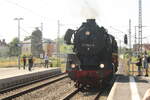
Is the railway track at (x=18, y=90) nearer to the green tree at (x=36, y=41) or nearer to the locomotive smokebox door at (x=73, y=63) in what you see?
the locomotive smokebox door at (x=73, y=63)

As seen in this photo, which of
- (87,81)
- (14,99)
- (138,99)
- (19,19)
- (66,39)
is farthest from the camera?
(19,19)

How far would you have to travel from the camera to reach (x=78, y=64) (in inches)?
626

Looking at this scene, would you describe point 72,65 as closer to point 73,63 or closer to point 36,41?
point 73,63

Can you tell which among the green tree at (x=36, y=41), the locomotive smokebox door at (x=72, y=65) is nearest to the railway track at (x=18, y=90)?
the locomotive smokebox door at (x=72, y=65)

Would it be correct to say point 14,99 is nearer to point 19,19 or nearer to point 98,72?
point 98,72

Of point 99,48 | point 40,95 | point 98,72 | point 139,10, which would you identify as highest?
point 139,10

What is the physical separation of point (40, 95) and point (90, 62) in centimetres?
319

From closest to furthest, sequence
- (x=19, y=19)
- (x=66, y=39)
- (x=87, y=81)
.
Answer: (x=87, y=81), (x=66, y=39), (x=19, y=19)

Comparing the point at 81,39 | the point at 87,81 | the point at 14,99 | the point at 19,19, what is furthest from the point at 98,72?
Result: the point at 19,19

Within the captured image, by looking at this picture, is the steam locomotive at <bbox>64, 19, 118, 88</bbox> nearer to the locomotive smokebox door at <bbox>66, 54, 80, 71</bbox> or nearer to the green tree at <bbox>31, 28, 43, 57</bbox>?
the locomotive smokebox door at <bbox>66, 54, 80, 71</bbox>

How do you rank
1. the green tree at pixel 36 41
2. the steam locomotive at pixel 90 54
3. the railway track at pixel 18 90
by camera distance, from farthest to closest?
the green tree at pixel 36 41 < the steam locomotive at pixel 90 54 < the railway track at pixel 18 90

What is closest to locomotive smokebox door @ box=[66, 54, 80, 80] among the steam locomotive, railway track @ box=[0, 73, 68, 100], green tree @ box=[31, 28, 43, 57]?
the steam locomotive

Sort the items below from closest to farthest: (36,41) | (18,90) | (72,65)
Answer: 1. (72,65)
2. (18,90)
3. (36,41)

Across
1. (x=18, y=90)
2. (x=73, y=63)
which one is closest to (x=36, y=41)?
(x=18, y=90)
